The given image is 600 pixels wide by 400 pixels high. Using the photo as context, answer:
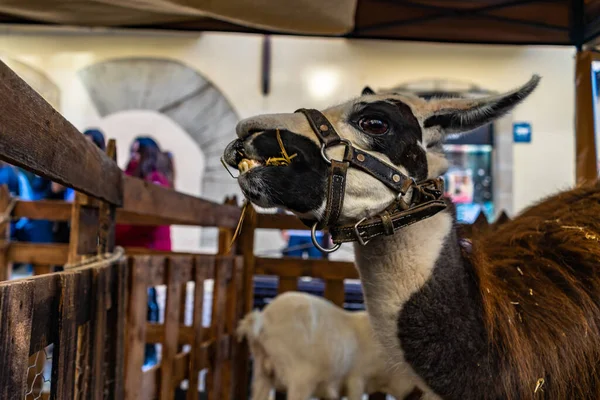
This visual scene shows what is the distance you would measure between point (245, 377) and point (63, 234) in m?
1.81

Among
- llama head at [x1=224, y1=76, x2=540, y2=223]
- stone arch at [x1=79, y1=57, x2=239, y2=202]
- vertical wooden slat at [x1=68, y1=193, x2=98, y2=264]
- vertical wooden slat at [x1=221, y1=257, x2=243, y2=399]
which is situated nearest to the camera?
llama head at [x1=224, y1=76, x2=540, y2=223]

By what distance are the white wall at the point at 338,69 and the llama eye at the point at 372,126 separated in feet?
17.7

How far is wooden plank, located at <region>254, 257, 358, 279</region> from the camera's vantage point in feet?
11.9

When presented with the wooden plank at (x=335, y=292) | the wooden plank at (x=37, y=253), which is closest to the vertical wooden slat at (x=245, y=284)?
the wooden plank at (x=335, y=292)

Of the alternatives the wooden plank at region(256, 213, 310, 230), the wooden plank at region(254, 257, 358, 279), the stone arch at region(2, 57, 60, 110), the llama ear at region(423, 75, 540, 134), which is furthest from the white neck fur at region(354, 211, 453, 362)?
the wooden plank at region(256, 213, 310, 230)

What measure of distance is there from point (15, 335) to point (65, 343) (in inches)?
12.4

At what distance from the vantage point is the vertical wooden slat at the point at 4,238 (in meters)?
3.49

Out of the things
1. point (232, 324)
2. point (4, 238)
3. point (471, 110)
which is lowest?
point (232, 324)

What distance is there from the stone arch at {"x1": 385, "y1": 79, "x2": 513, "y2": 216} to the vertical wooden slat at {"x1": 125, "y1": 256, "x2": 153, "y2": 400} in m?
5.57

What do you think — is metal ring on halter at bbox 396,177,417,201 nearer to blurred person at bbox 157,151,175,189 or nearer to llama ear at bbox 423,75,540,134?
llama ear at bbox 423,75,540,134

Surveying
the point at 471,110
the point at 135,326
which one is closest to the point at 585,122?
the point at 471,110

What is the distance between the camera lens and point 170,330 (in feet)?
7.64

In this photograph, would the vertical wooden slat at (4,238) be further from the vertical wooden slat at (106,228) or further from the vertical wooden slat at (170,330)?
the vertical wooden slat at (106,228)

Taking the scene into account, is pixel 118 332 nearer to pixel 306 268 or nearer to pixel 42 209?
pixel 306 268
